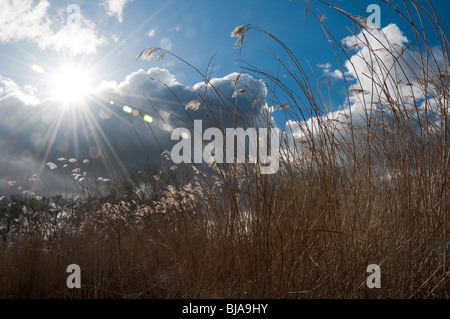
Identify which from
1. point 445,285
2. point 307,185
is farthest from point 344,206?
point 445,285

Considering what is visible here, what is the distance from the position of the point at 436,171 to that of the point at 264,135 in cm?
95

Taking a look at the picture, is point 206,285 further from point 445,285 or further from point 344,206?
point 445,285

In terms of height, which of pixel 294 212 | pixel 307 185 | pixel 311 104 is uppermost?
pixel 311 104

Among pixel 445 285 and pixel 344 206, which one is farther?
pixel 344 206

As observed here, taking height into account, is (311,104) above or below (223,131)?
above
